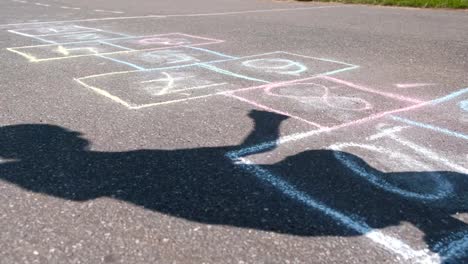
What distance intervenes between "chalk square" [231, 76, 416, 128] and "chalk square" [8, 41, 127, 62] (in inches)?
145

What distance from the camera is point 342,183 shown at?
351 cm

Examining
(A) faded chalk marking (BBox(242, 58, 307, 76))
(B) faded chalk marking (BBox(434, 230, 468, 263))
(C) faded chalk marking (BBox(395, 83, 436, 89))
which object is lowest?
(B) faded chalk marking (BBox(434, 230, 468, 263))

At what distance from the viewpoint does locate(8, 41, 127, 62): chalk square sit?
7973mm

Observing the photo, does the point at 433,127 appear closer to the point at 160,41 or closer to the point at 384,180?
the point at 384,180

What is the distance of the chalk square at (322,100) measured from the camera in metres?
4.97

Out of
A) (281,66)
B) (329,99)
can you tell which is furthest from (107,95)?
(281,66)

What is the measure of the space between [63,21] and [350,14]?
8.42 meters

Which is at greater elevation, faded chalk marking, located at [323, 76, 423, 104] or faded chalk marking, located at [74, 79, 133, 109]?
faded chalk marking, located at [323, 76, 423, 104]

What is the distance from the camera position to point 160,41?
931 cm

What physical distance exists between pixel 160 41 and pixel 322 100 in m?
4.78

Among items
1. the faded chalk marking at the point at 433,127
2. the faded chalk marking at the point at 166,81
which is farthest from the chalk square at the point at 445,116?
the faded chalk marking at the point at 166,81

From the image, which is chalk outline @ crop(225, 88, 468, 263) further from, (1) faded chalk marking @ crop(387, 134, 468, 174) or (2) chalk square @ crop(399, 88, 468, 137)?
(1) faded chalk marking @ crop(387, 134, 468, 174)

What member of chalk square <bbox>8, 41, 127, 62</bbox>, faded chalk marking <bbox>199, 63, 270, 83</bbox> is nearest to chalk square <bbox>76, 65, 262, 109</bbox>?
faded chalk marking <bbox>199, 63, 270, 83</bbox>

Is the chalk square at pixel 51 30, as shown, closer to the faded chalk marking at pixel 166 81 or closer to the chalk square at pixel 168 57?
the chalk square at pixel 168 57
